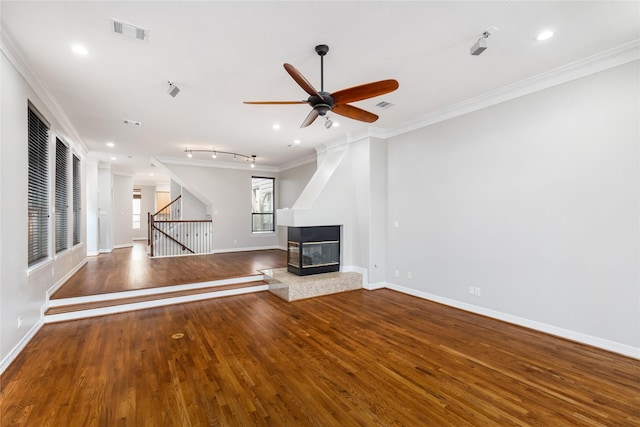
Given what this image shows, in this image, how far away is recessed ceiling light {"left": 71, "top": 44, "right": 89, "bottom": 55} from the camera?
9.28 feet

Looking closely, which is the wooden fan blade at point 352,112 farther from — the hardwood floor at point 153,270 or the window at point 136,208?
the window at point 136,208

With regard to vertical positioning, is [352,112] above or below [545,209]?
above

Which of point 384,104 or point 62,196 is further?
point 62,196

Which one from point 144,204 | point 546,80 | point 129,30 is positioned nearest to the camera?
point 129,30

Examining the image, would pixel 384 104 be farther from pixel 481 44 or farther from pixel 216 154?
pixel 216 154

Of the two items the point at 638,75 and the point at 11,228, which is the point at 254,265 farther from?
the point at 638,75

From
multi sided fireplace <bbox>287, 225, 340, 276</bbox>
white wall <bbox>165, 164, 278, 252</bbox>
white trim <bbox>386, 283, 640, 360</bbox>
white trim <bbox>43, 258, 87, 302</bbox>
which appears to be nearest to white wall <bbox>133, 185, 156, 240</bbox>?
white wall <bbox>165, 164, 278, 252</bbox>

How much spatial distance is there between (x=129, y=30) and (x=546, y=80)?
14.9 feet

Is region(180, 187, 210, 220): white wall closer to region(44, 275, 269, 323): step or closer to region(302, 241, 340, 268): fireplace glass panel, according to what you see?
region(44, 275, 269, 323): step

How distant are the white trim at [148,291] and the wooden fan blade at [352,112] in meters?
3.83

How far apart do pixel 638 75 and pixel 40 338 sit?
7.12m

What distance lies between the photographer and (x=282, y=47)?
2.83m

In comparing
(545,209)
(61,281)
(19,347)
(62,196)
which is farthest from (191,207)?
(545,209)

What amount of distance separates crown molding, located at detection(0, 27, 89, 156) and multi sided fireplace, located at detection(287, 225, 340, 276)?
418 cm
